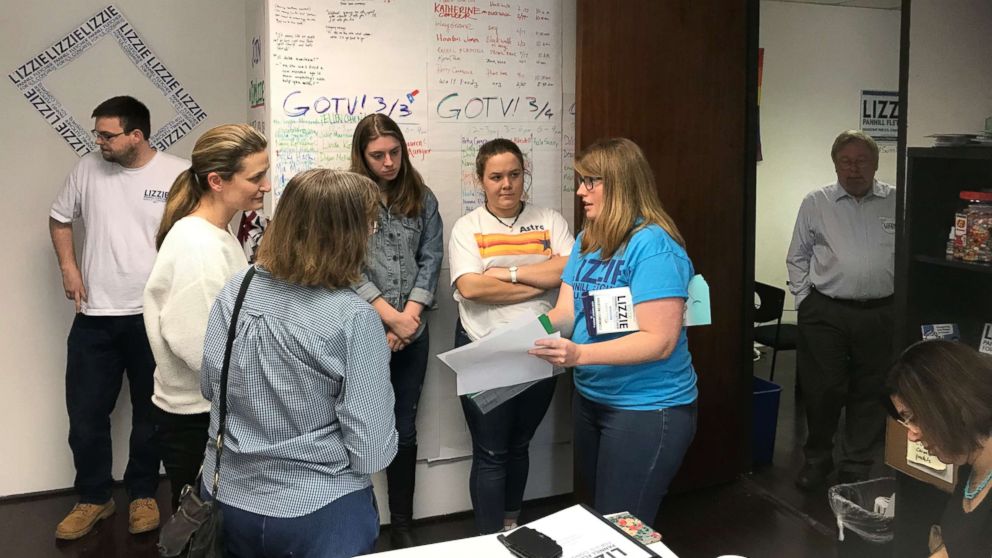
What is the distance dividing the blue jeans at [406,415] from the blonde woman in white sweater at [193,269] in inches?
39.0

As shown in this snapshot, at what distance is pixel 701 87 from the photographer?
3613 mm

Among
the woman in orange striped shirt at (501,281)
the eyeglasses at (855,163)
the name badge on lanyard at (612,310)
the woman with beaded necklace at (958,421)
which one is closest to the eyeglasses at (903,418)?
the woman with beaded necklace at (958,421)

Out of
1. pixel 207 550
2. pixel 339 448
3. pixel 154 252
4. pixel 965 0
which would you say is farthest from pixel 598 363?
pixel 154 252

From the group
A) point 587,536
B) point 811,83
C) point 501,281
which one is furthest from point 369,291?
point 811,83

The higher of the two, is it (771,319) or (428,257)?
(428,257)

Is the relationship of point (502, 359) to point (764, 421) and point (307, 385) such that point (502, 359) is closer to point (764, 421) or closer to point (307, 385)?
point (307, 385)

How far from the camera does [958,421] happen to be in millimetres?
1773

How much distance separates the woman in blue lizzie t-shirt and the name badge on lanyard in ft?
0.07

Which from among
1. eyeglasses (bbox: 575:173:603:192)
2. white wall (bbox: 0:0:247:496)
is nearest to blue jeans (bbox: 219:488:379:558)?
eyeglasses (bbox: 575:173:603:192)

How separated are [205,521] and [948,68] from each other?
8.34 ft

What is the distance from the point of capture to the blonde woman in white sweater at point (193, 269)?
2.07 metres

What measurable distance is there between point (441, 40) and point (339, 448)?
2.03 metres

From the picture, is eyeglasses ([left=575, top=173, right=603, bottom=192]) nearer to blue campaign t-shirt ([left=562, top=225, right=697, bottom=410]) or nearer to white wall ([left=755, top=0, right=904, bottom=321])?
blue campaign t-shirt ([left=562, top=225, right=697, bottom=410])

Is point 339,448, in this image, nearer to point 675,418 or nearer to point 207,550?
point 207,550
